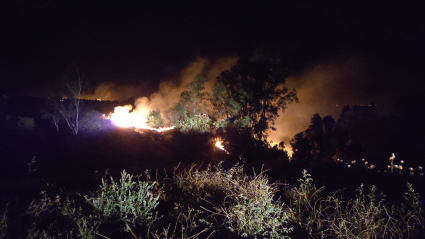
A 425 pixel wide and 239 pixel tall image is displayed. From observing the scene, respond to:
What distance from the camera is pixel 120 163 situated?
1176cm

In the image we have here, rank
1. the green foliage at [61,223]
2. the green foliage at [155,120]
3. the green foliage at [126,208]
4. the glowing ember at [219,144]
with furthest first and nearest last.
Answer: the green foliage at [155,120] < the glowing ember at [219,144] < the green foliage at [126,208] < the green foliage at [61,223]

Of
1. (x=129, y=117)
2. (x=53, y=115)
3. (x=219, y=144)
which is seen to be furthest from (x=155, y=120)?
(x=219, y=144)

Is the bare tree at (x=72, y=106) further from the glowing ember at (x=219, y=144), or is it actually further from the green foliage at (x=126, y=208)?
the green foliage at (x=126, y=208)

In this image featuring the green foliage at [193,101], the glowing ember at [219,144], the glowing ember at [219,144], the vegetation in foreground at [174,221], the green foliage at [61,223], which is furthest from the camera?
the green foliage at [193,101]

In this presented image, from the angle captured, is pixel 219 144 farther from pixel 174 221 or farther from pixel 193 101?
pixel 174 221

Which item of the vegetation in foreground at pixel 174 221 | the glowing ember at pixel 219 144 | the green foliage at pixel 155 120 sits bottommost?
the vegetation in foreground at pixel 174 221

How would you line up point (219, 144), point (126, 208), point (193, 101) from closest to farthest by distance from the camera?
1. point (126, 208)
2. point (219, 144)
3. point (193, 101)

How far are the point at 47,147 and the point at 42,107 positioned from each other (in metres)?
5.54

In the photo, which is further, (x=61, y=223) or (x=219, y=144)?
(x=219, y=144)

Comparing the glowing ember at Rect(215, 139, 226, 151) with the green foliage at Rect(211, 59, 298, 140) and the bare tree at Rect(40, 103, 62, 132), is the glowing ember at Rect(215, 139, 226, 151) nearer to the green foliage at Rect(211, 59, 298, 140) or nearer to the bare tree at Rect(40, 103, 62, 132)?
the green foliage at Rect(211, 59, 298, 140)

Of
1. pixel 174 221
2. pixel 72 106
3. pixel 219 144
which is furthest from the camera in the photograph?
pixel 72 106

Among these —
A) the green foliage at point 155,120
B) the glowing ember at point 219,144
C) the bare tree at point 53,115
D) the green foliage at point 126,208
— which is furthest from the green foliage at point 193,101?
the green foliage at point 126,208

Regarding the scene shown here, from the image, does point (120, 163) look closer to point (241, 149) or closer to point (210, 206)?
point (241, 149)

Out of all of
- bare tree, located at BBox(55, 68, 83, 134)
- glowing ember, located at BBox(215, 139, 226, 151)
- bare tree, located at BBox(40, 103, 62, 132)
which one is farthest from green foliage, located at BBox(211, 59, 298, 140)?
bare tree, located at BBox(40, 103, 62, 132)
